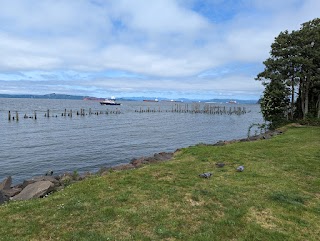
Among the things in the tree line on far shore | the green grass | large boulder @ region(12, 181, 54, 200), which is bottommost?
large boulder @ region(12, 181, 54, 200)

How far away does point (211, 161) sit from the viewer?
15961mm

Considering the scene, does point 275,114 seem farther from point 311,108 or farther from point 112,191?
point 112,191

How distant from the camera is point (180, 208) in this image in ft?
30.7

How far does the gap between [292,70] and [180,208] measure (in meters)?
29.6

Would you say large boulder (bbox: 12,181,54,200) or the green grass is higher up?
the green grass

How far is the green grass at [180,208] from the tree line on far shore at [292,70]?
21241 millimetres

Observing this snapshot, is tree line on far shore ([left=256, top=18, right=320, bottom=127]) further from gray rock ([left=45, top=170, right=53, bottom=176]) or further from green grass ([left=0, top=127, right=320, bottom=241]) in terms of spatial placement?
gray rock ([left=45, top=170, right=53, bottom=176])

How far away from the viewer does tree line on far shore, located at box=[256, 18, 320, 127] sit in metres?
31.9

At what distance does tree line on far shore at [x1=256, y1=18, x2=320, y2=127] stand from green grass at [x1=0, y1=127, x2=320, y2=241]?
21241 millimetres

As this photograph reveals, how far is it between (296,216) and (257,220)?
1364 mm

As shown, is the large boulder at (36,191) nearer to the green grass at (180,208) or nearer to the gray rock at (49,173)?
the green grass at (180,208)

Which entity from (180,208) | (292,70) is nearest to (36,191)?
(180,208)

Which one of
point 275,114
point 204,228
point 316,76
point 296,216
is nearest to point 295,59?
point 316,76

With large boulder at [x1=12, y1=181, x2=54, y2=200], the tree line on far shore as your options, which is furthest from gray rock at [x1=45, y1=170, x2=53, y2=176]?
the tree line on far shore
